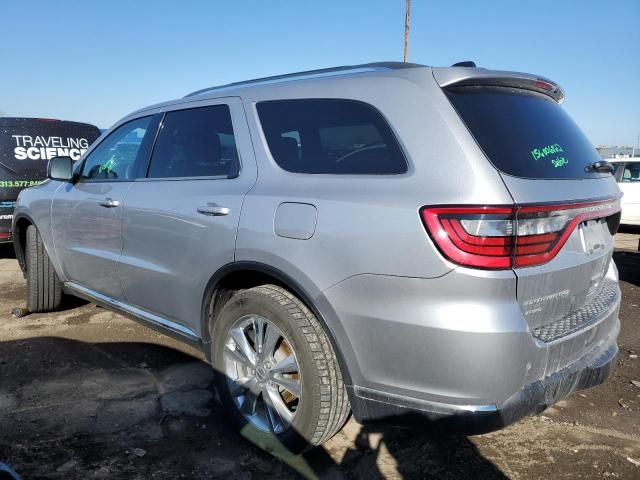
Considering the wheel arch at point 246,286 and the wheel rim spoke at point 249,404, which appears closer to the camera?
the wheel arch at point 246,286

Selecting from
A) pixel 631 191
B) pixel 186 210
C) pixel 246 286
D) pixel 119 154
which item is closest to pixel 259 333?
pixel 246 286

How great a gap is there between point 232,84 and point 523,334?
2249 mm

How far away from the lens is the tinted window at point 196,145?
2.82 metres

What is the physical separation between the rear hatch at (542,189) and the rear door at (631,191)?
9.59m

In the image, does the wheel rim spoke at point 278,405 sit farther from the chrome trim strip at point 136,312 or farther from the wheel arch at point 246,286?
the chrome trim strip at point 136,312

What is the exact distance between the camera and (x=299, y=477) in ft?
7.83

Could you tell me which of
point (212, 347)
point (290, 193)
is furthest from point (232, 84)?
point (212, 347)

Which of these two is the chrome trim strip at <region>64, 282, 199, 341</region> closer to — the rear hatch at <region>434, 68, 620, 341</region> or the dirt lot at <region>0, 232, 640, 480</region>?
the dirt lot at <region>0, 232, 640, 480</region>

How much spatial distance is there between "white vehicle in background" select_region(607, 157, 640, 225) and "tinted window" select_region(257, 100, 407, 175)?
10.2 meters

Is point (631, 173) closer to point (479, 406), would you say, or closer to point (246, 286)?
point (246, 286)

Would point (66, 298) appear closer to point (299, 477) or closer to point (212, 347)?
point (212, 347)

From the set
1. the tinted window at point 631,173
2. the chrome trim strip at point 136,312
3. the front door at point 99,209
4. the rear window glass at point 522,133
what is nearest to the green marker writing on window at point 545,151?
the rear window glass at point 522,133

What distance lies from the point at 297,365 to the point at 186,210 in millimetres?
1087

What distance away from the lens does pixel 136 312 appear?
335 centimetres
